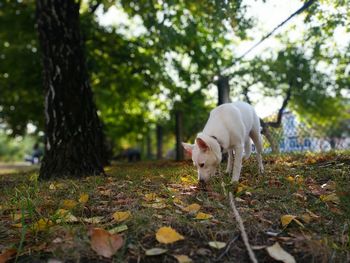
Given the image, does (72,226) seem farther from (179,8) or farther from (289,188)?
(179,8)

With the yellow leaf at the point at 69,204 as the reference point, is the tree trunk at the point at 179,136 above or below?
above

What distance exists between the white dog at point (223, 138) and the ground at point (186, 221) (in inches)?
10.9

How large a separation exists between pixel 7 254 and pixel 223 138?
294 centimetres

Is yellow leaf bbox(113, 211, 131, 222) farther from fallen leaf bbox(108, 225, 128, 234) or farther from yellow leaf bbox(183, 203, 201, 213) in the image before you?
yellow leaf bbox(183, 203, 201, 213)

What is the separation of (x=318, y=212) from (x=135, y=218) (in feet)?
5.47

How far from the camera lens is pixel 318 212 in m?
3.58

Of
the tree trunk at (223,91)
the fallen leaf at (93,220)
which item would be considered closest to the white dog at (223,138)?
the fallen leaf at (93,220)

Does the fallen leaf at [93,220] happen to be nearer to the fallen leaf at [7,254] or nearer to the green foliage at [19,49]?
the fallen leaf at [7,254]

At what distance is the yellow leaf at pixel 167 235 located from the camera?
2799 mm

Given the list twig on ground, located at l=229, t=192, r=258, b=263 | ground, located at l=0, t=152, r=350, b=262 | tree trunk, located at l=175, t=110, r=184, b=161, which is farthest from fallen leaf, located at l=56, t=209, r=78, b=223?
tree trunk, located at l=175, t=110, r=184, b=161

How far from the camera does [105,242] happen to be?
A: 109 inches

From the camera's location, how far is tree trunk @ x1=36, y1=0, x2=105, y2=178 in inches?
273

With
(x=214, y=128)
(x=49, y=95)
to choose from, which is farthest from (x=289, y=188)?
(x=49, y=95)

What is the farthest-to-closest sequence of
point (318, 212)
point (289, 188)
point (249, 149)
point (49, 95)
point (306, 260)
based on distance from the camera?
point (49, 95) → point (249, 149) → point (289, 188) → point (318, 212) → point (306, 260)
